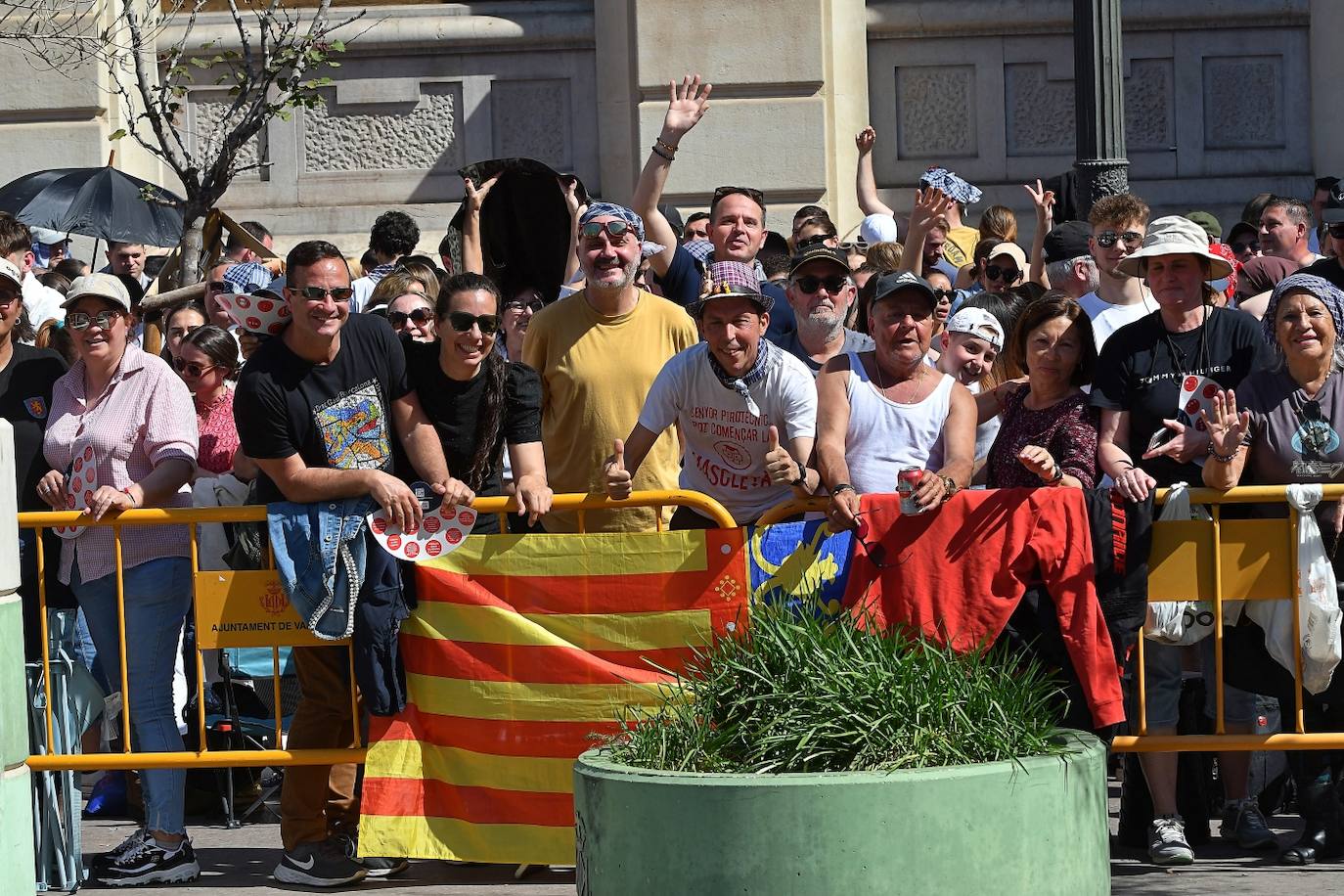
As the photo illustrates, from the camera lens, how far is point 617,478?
267 inches

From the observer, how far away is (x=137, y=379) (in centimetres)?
744

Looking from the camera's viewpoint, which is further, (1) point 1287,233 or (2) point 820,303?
(1) point 1287,233

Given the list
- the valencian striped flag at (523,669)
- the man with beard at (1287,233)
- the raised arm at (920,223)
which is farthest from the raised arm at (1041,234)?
the valencian striped flag at (523,669)

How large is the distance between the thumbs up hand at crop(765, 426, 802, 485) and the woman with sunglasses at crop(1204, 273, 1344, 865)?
140cm

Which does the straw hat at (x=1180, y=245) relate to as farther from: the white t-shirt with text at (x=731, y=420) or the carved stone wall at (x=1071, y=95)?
the carved stone wall at (x=1071, y=95)

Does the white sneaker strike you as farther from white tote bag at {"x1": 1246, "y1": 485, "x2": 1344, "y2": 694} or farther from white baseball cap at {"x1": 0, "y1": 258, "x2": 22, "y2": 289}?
white baseball cap at {"x1": 0, "y1": 258, "x2": 22, "y2": 289}

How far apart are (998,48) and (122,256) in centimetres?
727

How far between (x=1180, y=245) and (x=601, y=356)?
2234mm

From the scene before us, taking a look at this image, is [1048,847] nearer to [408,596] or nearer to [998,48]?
[408,596]

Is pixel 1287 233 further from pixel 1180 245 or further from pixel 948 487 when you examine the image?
pixel 948 487

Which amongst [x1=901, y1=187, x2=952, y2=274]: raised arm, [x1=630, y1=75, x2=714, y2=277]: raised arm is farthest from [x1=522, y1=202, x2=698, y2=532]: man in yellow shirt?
[x1=901, y1=187, x2=952, y2=274]: raised arm

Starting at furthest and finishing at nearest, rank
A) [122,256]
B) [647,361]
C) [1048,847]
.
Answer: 1. [122,256]
2. [647,361]
3. [1048,847]

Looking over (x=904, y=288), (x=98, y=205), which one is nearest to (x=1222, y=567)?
(x=904, y=288)

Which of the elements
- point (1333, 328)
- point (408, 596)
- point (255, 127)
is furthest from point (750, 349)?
point (255, 127)
